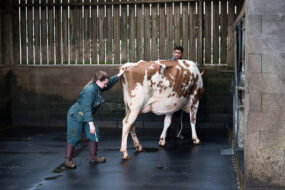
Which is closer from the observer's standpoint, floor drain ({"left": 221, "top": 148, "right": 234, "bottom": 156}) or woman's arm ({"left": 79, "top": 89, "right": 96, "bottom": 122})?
woman's arm ({"left": 79, "top": 89, "right": 96, "bottom": 122})

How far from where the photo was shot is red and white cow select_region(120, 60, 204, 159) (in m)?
7.99

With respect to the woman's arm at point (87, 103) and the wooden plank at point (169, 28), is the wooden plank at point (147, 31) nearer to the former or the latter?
the wooden plank at point (169, 28)

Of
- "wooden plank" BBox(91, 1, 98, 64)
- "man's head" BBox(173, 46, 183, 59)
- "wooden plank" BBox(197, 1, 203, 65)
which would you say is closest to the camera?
"man's head" BBox(173, 46, 183, 59)

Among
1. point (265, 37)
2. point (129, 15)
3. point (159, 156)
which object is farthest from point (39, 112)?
point (265, 37)

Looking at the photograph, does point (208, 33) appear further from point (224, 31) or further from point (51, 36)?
point (51, 36)

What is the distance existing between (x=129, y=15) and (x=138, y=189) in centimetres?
652

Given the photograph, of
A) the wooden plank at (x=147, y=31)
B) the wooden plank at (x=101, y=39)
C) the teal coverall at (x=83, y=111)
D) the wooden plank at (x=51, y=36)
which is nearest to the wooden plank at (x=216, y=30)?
the wooden plank at (x=147, y=31)

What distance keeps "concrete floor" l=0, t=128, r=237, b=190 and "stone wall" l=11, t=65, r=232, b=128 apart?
1299 mm

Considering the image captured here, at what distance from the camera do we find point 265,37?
17.3 feet

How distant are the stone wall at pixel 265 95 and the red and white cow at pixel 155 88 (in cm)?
283

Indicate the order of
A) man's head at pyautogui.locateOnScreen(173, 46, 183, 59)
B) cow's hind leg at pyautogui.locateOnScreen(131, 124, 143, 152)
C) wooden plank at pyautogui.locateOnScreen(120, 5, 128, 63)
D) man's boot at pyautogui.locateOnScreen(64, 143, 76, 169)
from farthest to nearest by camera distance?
wooden plank at pyautogui.locateOnScreen(120, 5, 128, 63) < man's head at pyautogui.locateOnScreen(173, 46, 183, 59) < cow's hind leg at pyautogui.locateOnScreen(131, 124, 143, 152) < man's boot at pyautogui.locateOnScreen(64, 143, 76, 169)

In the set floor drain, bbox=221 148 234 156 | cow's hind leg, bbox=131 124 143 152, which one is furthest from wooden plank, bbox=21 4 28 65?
floor drain, bbox=221 148 234 156

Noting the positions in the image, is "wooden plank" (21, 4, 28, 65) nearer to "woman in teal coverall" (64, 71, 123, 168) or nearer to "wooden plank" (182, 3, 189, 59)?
"wooden plank" (182, 3, 189, 59)

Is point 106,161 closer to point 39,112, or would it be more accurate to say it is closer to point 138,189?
point 138,189
